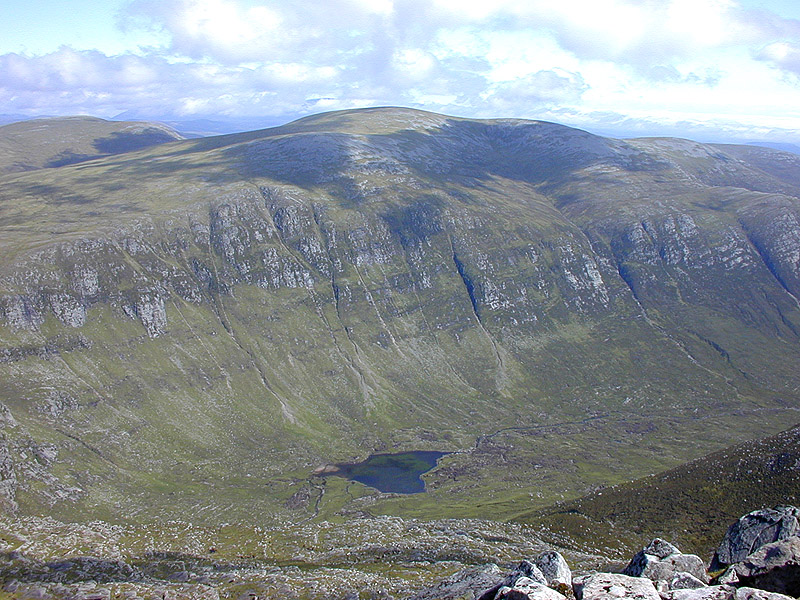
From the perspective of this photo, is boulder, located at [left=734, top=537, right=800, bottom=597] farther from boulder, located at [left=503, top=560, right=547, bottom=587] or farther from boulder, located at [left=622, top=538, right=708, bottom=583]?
boulder, located at [left=503, top=560, right=547, bottom=587]

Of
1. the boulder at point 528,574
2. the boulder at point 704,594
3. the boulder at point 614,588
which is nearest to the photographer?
the boulder at point 704,594

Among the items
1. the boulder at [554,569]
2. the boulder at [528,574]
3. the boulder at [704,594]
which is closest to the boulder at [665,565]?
the boulder at [554,569]

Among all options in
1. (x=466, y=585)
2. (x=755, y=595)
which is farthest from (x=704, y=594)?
(x=466, y=585)

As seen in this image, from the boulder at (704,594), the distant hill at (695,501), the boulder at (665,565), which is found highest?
the boulder at (704,594)

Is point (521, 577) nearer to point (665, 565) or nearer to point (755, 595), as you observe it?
point (755, 595)

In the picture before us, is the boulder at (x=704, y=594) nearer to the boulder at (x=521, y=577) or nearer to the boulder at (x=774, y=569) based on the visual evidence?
the boulder at (x=774, y=569)

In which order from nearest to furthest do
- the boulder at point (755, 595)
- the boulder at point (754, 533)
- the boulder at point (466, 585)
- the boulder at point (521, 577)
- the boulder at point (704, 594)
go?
the boulder at point (755, 595) < the boulder at point (704, 594) < the boulder at point (521, 577) < the boulder at point (466, 585) < the boulder at point (754, 533)

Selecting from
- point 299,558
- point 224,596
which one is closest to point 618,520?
point 299,558
